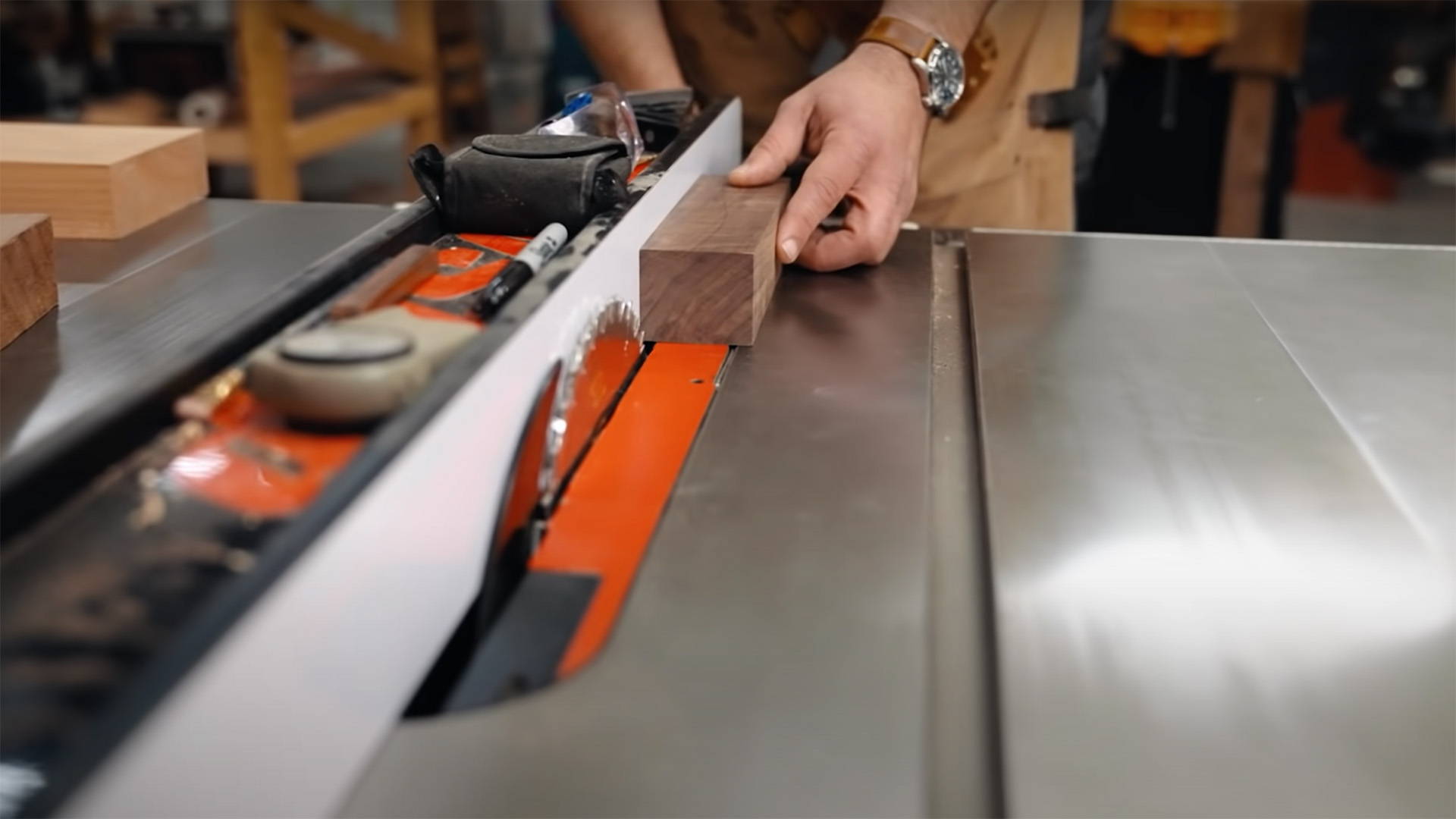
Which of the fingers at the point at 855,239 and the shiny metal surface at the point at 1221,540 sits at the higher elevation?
the fingers at the point at 855,239

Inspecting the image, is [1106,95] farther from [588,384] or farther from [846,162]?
[588,384]

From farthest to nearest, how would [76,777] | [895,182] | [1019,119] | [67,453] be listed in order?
[1019,119], [895,182], [67,453], [76,777]

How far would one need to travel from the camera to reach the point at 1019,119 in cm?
144

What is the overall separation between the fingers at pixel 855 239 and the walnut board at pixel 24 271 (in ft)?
1.78

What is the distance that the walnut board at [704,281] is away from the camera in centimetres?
81

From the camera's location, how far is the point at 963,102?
4.69 feet

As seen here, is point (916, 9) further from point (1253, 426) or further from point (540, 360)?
point (540, 360)

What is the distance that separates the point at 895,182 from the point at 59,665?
796mm

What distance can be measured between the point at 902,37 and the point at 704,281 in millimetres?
419

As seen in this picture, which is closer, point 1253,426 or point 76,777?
point 76,777

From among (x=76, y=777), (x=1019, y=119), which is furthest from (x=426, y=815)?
(x=1019, y=119)

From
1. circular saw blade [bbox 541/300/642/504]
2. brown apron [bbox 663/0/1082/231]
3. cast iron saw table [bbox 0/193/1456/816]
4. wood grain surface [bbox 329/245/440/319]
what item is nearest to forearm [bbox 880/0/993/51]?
brown apron [bbox 663/0/1082/231]

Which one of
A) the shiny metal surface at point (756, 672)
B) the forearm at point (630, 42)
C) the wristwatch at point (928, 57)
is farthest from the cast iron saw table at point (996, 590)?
the forearm at point (630, 42)

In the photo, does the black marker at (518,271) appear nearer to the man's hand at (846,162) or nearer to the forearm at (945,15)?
the man's hand at (846,162)
